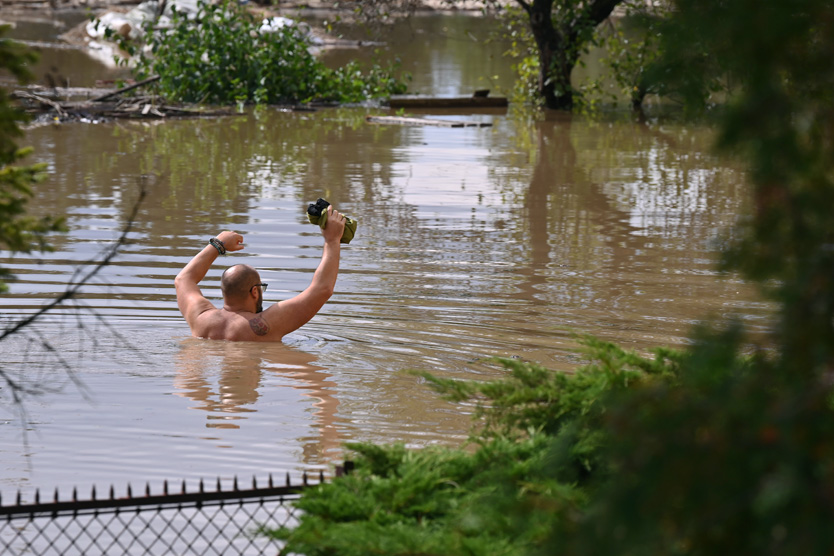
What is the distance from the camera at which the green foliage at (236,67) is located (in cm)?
2116

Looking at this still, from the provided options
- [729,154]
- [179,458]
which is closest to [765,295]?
[729,154]

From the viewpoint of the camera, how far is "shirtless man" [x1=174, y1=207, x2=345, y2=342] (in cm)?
731

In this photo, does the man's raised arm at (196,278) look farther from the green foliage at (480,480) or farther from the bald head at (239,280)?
the green foliage at (480,480)

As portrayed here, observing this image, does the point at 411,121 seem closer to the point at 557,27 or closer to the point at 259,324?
the point at 557,27

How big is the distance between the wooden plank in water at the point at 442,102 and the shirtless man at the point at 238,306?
15.0m

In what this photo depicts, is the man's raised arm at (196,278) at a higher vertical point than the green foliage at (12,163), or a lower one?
lower

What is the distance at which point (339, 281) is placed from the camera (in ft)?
30.7

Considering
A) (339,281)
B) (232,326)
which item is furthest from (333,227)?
(339,281)

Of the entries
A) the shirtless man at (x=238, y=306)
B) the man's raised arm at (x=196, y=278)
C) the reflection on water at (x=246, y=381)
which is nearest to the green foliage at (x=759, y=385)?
the reflection on water at (x=246, y=381)

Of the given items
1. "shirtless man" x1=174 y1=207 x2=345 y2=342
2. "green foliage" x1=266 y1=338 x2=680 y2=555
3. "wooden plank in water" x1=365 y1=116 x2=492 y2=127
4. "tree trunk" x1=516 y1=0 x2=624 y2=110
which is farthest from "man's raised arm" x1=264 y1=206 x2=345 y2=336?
"tree trunk" x1=516 y1=0 x2=624 y2=110

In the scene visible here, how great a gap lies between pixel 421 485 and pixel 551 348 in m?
3.81

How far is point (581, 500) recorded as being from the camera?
3.58 meters

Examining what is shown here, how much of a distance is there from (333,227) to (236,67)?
1544cm

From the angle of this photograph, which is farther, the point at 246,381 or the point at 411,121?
the point at 411,121
